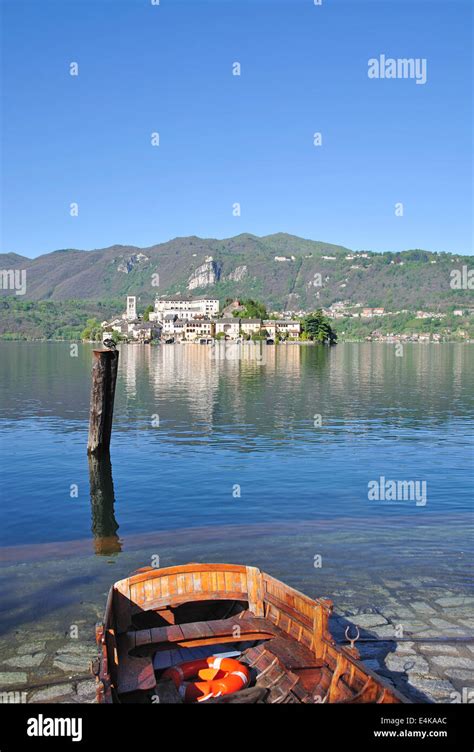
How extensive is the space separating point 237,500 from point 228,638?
41.6ft

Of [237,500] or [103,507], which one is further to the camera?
[237,500]

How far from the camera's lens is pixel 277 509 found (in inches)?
832

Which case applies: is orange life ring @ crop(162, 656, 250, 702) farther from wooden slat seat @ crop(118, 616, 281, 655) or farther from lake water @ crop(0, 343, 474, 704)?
lake water @ crop(0, 343, 474, 704)

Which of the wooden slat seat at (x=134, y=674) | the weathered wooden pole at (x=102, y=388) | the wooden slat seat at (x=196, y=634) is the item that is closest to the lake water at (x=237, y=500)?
the weathered wooden pole at (x=102, y=388)

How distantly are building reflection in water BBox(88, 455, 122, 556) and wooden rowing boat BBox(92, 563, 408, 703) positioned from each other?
22.4 feet

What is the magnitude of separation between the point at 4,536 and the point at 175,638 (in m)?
10.5

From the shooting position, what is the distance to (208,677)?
852 centimetres

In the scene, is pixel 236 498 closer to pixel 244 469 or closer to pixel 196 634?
pixel 244 469

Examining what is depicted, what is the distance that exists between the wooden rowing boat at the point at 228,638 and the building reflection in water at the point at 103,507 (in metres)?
6.82

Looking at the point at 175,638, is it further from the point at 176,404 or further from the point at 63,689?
the point at 176,404

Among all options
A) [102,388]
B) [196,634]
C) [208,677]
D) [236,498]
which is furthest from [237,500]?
[208,677]

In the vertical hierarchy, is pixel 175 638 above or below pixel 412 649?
above

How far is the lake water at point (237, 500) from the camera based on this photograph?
14641 millimetres
